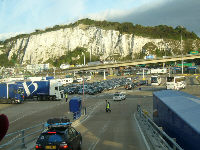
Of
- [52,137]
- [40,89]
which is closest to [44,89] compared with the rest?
[40,89]

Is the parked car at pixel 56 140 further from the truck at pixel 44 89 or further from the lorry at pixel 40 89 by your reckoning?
the truck at pixel 44 89

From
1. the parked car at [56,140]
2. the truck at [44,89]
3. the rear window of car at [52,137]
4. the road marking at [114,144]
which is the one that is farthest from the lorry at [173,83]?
the rear window of car at [52,137]

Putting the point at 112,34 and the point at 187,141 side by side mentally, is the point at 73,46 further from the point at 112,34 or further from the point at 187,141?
the point at 187,141

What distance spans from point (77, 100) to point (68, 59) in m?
167

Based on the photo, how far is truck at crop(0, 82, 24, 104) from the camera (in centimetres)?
4238

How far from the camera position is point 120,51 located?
184 metres

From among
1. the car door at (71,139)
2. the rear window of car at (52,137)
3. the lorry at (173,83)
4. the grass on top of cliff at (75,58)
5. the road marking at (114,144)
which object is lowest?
the road marking at (114,144)

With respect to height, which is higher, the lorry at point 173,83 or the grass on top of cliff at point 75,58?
the grass on top of cliff at point 75,58

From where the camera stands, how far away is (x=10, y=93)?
42812mm

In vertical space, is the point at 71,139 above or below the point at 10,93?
above

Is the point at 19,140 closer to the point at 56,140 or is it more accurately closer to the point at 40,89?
the point at 56,140

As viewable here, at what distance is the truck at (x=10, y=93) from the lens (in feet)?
139

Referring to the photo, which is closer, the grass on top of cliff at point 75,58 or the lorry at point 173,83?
the lorry at point 173,83

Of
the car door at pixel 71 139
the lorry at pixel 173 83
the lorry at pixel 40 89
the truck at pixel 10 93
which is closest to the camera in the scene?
the car door at pixel 71 139
